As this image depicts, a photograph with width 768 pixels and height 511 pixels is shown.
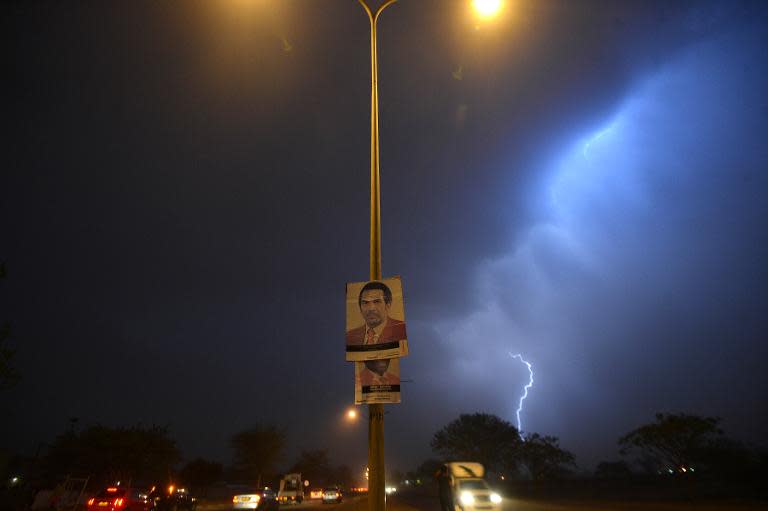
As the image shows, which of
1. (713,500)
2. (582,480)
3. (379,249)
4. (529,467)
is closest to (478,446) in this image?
(529,467)

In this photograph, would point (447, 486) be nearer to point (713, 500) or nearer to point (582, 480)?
point (713, 500)

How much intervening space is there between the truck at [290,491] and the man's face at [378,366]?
43.9 meters

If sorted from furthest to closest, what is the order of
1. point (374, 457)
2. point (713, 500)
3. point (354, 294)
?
point (713, 500), point (354, 294), point (374, 457)

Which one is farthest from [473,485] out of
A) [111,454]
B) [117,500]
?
[111,454]

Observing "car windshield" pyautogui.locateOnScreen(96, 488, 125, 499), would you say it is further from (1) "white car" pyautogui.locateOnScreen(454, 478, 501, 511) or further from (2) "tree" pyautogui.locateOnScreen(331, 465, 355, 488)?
(2) "tree" pyautogui.locateOnScreen(331, 465, 355, 488)

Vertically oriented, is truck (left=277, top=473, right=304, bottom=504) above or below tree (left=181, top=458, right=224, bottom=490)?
below

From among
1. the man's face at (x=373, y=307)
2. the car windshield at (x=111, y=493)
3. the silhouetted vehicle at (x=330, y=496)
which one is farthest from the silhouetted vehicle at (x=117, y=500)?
the silhouetted vehicle at (x=330, y=496)

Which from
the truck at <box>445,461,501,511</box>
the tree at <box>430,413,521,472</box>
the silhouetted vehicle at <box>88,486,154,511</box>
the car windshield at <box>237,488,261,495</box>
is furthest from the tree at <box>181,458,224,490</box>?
the truck at <box>445,461,501,511</box>

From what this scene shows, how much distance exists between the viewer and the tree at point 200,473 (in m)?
78.6

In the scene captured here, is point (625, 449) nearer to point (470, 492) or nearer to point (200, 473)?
point (470, 492)

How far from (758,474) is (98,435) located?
65.3 metres

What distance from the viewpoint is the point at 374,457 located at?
5.85 metres

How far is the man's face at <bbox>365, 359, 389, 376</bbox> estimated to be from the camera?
593cm

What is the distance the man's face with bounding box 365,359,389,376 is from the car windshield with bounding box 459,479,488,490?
13923mm
